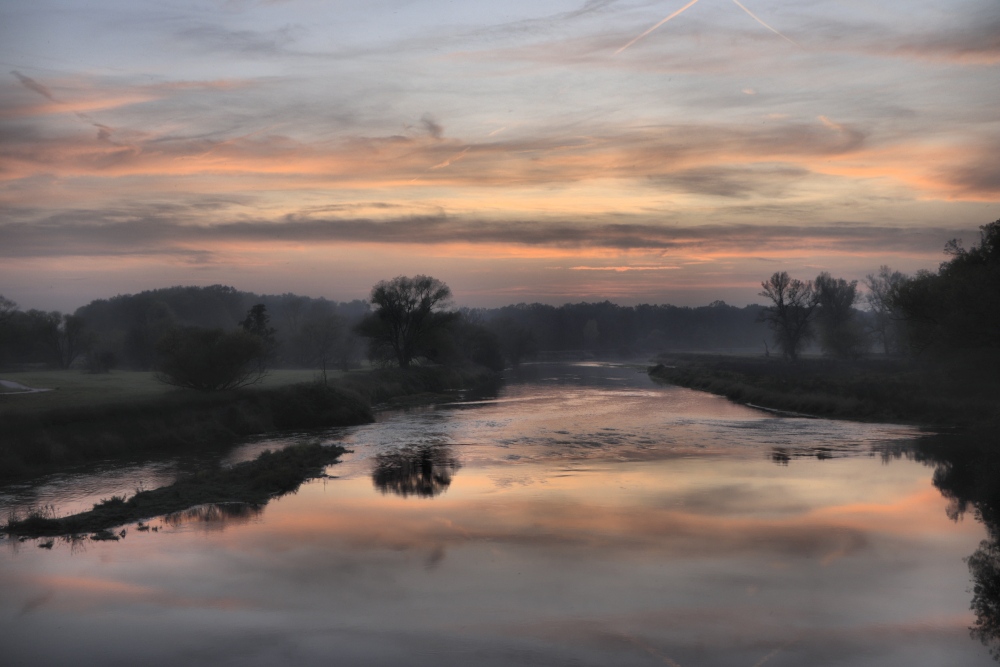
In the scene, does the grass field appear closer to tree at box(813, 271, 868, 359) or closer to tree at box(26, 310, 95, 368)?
tree at box(26, 310, 95, 368)

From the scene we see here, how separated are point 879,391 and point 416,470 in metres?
31.1

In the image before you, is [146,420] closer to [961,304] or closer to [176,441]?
[176,441]

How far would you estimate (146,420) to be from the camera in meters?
35.3

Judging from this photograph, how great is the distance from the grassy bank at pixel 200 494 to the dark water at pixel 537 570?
0.90 meters

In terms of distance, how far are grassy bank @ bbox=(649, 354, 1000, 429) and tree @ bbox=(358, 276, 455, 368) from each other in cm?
2718

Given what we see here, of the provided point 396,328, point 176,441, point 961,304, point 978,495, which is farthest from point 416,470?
point 396,328

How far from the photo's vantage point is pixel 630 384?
254 ft

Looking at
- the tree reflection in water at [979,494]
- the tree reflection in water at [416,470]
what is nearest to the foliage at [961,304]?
the tree reflection in water at [979,494]

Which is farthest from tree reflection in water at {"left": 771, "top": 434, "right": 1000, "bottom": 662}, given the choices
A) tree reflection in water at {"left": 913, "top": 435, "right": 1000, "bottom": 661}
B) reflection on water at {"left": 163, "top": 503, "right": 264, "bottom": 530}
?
reflection on water at {"left": 163, "top": 503, "right": 264, "bottom": 530}

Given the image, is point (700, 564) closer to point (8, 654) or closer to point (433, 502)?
point (433, 502)

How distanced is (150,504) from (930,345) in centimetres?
4215

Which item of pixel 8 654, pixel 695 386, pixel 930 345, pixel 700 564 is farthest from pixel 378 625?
pixel 695 386

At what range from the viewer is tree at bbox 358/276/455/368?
76.2 meters

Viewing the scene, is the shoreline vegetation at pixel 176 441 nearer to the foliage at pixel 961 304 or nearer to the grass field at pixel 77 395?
the grass field at pixel 77 395
